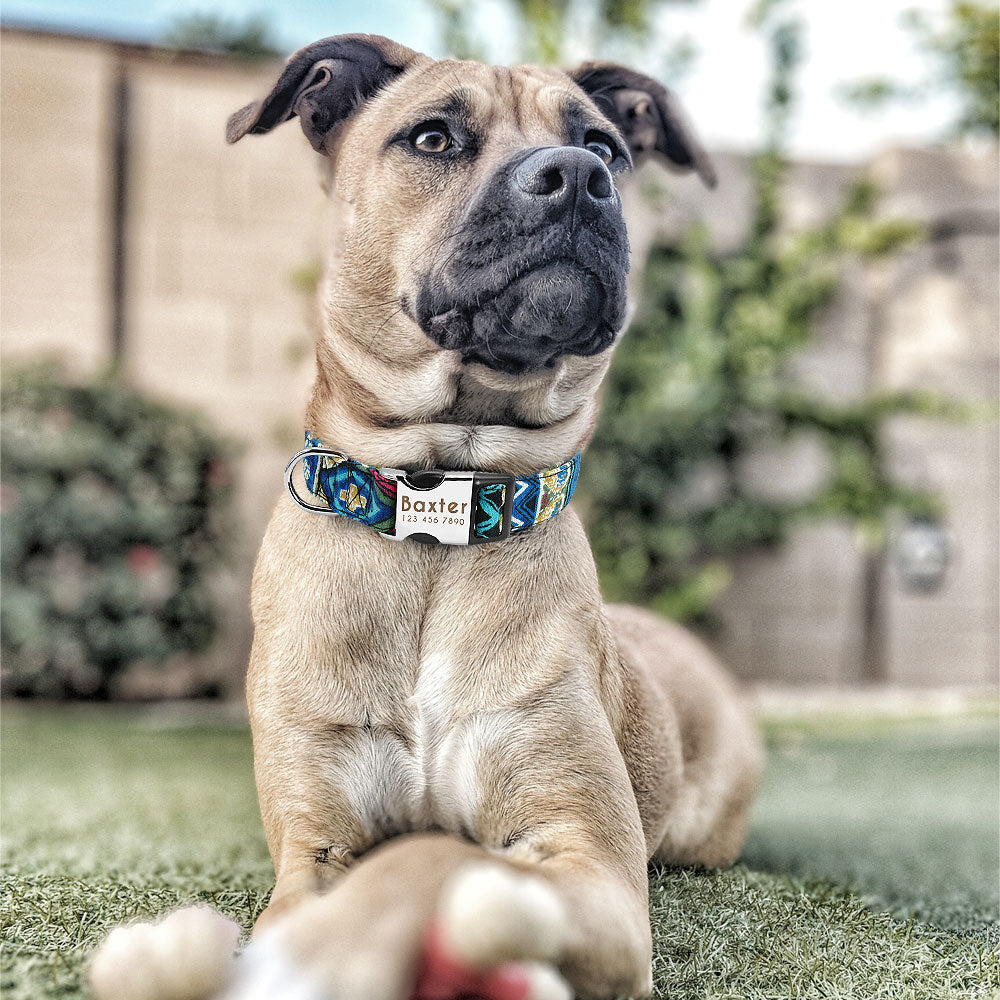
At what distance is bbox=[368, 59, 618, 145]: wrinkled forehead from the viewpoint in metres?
2.04

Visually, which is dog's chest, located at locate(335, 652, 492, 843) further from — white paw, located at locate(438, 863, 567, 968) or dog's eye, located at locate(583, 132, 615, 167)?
dog's eye, located at locate(583, 132, 615, 167)

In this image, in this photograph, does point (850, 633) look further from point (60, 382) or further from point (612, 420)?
point (60, 382)

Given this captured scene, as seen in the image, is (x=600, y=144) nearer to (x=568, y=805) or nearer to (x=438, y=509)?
(x=438, y=509)

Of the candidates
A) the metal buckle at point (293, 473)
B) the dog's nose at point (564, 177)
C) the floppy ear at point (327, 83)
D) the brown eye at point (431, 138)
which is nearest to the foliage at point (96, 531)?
the floppy ear at point (327, 83)

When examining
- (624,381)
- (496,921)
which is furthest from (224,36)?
(496,921)

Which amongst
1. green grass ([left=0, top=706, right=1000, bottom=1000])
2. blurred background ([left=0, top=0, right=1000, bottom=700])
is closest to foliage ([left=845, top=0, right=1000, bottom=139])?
blurred background ([left=0, top=0, right=1000, bottom=700])

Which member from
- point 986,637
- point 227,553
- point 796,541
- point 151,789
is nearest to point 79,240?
point 227,553

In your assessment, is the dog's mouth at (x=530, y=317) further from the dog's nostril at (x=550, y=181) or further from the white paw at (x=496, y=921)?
the white paw at (x=496, y=921)

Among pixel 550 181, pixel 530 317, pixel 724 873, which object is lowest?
pixel 724 873

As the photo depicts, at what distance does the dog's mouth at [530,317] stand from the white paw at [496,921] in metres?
0.94

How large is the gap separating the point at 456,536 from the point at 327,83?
1.04 metres

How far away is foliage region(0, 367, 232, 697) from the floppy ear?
4359 millimetres

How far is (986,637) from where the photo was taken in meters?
8.58

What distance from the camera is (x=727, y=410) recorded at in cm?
793
